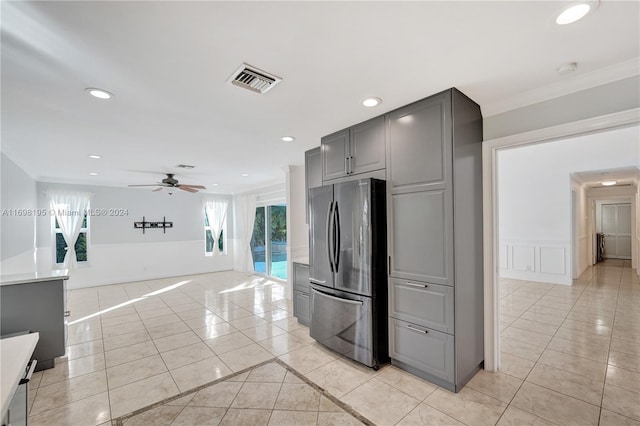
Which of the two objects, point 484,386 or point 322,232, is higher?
point 322,232

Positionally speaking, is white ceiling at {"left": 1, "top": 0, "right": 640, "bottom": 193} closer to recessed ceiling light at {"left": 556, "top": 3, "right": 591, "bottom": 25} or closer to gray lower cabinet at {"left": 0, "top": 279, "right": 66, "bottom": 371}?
recessed ceiling light at {"left": 556, "top": 3, "right": 591, "bottom": 25}

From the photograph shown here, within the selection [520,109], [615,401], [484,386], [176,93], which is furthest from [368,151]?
[615,401]

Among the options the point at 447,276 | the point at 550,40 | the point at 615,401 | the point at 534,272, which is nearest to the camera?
the point at 550,40

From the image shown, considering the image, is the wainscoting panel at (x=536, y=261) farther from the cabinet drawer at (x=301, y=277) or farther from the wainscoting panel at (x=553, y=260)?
the cabinet drawer at (x=301, y=277)

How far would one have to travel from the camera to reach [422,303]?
248 cm

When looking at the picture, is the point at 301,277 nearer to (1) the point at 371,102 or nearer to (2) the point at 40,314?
(1) the point at 371,102

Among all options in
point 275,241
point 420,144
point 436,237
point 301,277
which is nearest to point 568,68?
point 420,144

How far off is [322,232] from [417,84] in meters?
1.69

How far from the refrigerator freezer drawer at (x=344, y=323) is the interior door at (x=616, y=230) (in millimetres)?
12352

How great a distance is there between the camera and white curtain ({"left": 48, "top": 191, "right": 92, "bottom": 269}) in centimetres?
625

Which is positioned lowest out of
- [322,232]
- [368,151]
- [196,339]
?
[196,339]

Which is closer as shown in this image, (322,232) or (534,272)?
(322,232)

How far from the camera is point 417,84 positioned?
7.28ft

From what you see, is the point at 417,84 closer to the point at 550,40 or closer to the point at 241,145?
the point at 550,40
